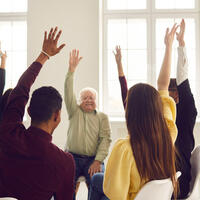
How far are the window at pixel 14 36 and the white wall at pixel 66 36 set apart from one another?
1.99 feet

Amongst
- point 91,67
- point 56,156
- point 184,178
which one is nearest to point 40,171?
point 56,156

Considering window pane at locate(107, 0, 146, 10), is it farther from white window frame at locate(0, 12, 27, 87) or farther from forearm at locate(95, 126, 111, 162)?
forearm at locate(95, 126, 111, 162)

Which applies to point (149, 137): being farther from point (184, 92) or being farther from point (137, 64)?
point (137, 64)

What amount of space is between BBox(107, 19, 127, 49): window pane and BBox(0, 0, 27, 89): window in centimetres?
143

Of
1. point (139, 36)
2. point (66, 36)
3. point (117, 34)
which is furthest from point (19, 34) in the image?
point (139, 36)

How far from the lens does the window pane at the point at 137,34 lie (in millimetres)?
4738

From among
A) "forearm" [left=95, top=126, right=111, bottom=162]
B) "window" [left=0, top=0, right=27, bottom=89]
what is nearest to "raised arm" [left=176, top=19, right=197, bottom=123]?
"forearm" [left=95, top=126, right=111, bottom=162]

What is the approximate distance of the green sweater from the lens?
2807 mm

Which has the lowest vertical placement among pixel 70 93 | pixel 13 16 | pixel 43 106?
pixel 43 106

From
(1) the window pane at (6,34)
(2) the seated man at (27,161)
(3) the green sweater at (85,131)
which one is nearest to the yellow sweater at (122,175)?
(2) the seated man at (27,161)

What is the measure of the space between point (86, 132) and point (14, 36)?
9.20 ft

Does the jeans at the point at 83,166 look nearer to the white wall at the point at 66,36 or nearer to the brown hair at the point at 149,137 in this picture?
the brown hair at the point at 149,137

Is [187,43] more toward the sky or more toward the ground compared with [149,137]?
more toward the sky

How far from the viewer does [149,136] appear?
1442 mm
